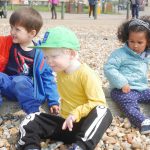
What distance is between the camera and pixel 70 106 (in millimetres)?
3193

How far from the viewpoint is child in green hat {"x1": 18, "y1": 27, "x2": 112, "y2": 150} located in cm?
291

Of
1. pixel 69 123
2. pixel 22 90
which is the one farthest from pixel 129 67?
pixel 69 123

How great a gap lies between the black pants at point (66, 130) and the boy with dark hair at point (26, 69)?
1.04 feet

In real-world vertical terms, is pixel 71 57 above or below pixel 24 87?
above

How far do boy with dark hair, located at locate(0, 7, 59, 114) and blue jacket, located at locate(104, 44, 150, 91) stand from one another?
1.73ft

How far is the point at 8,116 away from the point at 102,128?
99 centimetres

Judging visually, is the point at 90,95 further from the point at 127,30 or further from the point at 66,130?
the point at 127,30

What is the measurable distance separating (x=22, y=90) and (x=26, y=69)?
281mm

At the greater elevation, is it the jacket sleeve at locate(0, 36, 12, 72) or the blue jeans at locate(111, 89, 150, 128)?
the jacket sleeve at locate(0, 36, 12, 72)

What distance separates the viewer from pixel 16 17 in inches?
141

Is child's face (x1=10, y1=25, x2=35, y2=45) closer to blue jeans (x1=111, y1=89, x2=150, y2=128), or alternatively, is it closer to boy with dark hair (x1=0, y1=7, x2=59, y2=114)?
boy with dark hair (x1=0, y1=7, x2=59, y2=114)

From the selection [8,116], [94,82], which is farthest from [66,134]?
[8,116]

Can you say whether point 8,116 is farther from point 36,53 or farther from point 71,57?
point 71,57

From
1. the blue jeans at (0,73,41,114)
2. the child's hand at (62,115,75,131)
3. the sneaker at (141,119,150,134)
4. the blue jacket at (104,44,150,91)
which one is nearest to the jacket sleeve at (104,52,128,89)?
the blue jacket at (104,44,150,91)
